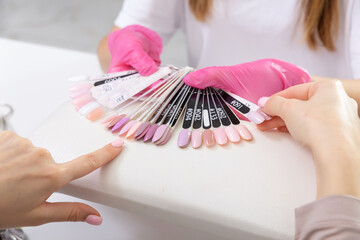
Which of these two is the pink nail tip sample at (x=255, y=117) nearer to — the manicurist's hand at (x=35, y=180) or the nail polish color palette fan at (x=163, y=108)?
the nail polish color palette fan at (x=163, y=108)

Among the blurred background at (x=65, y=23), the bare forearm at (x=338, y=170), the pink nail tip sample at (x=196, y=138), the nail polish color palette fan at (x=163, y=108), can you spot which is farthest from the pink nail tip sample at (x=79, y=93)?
the blurred background at (x=65, y=23)

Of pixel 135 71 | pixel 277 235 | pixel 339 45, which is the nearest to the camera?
pixel 277 235

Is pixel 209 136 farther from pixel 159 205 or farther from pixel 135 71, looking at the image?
pixel 135 71

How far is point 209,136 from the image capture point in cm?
49

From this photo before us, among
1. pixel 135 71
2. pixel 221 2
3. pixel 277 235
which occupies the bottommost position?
pixel 277 235

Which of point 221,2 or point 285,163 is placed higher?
point 221,2

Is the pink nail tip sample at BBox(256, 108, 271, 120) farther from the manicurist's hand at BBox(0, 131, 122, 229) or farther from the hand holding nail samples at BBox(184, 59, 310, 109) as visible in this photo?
the manicurist's hand at BBox(0, 131, 122, 229)

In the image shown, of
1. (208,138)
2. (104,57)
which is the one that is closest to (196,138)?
(208,138)

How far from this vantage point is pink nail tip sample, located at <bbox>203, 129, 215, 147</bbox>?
0.48 meters

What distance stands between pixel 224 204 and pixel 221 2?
22.3 inches

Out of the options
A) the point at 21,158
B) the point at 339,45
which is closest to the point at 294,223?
the point at 21,158

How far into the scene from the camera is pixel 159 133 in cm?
49

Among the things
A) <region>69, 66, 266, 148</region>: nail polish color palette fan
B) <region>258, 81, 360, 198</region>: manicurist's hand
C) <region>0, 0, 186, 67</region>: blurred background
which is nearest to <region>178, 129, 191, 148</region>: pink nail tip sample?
<region>69, 66, 266, 148</region>: nail polish color palette fan

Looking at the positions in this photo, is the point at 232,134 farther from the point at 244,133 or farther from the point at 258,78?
the point at 258,78
